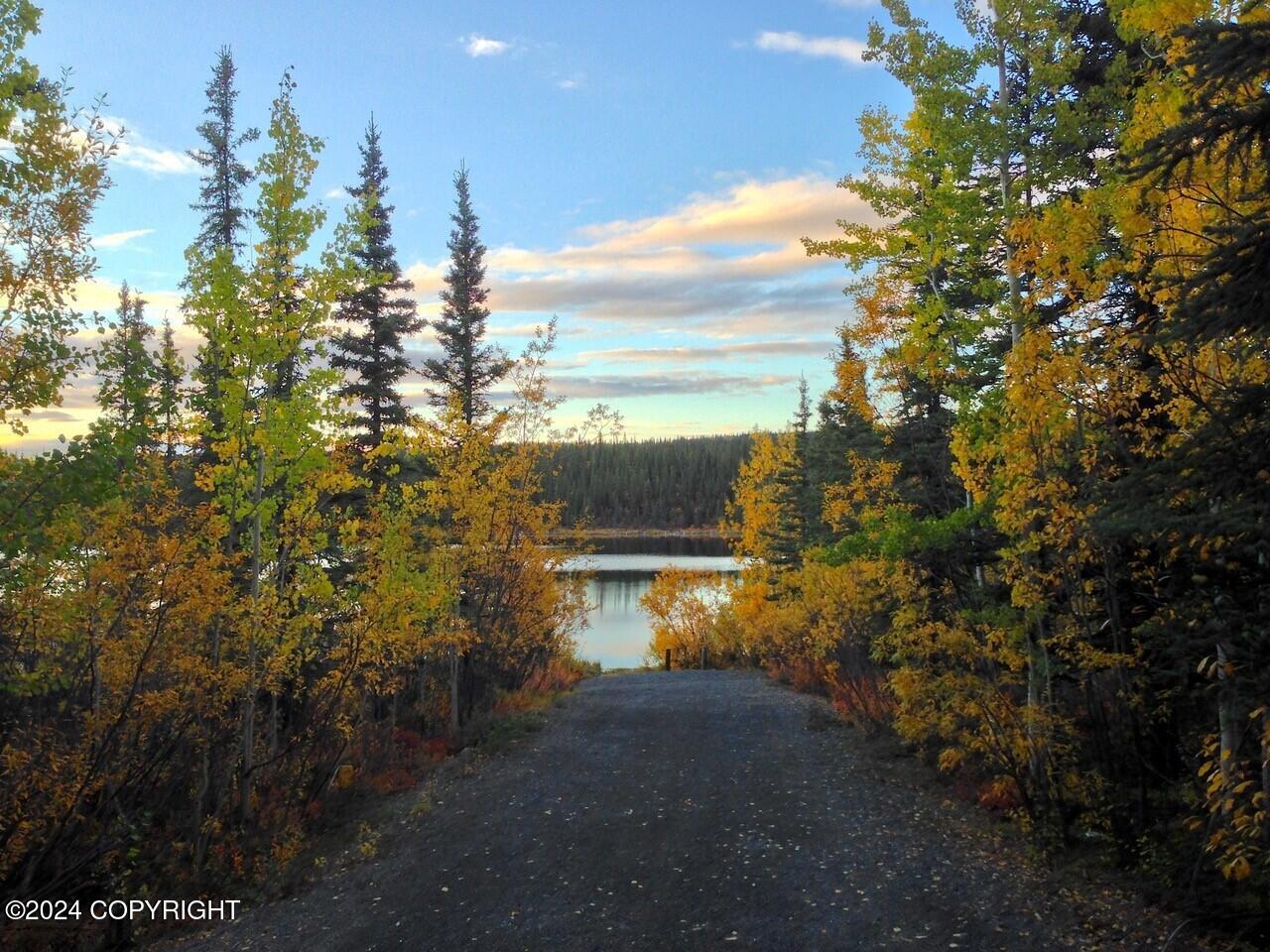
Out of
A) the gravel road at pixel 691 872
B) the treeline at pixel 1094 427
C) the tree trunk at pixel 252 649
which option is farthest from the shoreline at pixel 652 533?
the tree trunk at pixel 252 649

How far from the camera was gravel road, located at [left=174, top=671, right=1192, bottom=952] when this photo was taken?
6.37 metres

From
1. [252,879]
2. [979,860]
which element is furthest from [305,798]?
[979,860]

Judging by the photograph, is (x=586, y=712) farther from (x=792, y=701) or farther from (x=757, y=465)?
(x=757, y=465)

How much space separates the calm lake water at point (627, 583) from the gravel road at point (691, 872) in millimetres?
8479

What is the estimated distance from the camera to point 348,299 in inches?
685

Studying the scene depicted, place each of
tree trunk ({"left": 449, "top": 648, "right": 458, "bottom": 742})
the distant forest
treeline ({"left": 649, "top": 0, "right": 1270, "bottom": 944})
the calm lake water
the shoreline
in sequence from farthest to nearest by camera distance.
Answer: the distant forest, the shoreline, the calm lake water, tree trunk ({"left": 449, "top": 648, "right": 458, "bottom": 742}), treeline ({"left": 649, "top": 0, "right": 1270, "bottom": 944})

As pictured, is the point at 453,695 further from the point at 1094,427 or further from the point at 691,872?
the point at 1094,427

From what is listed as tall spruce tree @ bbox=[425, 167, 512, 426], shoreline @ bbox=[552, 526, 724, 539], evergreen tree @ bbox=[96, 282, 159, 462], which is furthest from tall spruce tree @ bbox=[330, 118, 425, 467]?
shoreline @ bbox=[552, 526, 724, 539]

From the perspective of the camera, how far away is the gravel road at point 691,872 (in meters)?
6.37

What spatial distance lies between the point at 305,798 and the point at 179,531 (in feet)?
12.5

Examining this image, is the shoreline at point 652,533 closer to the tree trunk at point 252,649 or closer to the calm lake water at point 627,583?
the calm lake water at point 627,583

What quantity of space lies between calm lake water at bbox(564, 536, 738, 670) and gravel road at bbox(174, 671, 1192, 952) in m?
8.48

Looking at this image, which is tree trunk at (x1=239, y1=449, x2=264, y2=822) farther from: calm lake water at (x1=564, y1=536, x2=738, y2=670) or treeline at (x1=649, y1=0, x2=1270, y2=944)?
calm lake water at (x1=564, y1=536, x2=738, y2=670)

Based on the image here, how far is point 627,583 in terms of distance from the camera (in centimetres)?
6169
